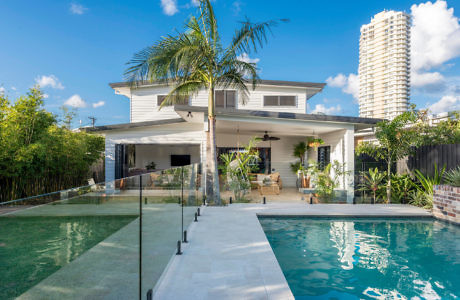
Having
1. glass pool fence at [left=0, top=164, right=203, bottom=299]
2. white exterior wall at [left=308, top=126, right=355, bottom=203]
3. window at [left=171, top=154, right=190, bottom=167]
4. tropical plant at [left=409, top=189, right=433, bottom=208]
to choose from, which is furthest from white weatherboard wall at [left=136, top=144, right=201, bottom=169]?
glass pool fence at [left=0, top=164, right=203, bottom=299]

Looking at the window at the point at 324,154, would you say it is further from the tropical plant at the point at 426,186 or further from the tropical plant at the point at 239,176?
the tropical plant at the point at 239,176

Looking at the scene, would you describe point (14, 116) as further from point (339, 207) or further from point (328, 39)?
point (328, 39)

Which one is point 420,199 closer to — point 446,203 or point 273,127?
point 446,203

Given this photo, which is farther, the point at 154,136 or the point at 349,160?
the point at 154,136

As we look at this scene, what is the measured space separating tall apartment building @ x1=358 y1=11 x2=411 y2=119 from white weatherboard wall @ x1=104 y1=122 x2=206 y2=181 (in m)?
65.8

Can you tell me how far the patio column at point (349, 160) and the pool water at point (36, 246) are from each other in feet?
27.6

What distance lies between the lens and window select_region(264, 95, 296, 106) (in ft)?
45.4

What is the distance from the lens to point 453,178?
677 cm

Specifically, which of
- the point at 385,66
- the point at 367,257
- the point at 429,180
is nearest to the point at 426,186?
the point at 429,180

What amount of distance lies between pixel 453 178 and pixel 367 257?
14.1 ft

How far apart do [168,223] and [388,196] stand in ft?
25.3

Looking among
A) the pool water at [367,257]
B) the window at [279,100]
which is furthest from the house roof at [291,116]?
the window at [279,100]

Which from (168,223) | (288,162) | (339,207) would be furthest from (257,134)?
(168,223)

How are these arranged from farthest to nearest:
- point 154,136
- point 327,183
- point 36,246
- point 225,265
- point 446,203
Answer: point 154,136
point 327,183
point 446,203
point 225,265
point 36,246
